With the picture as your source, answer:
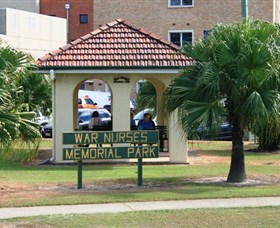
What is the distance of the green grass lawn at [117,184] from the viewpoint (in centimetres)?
1443

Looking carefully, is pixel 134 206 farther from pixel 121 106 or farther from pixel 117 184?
pixel 121 106

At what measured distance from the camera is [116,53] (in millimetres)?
22625

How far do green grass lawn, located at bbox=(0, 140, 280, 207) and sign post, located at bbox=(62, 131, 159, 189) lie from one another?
2.37 ft

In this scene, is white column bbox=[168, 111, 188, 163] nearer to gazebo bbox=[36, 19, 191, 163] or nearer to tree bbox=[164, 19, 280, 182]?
gazebo bbox=[36, 19, 191, 163]

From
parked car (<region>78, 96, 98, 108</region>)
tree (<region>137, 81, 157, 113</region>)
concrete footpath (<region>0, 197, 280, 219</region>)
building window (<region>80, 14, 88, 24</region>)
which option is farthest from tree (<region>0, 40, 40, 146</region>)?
building window (<region>80, 14, 88, 24</region>)

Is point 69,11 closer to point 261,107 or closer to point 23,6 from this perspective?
point 23,6

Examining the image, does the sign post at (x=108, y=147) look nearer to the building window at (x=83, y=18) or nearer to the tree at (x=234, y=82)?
the tree at (x=234, y=82)

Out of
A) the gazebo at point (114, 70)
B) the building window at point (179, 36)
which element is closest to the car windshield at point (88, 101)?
the building window at point (179, 36)

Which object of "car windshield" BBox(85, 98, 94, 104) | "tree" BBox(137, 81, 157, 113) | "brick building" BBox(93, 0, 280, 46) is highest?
"brick building" BBox(93, 0, 280, 46)

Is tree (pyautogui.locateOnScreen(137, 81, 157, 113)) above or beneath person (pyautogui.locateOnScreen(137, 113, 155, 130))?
above

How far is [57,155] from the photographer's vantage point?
2262cm

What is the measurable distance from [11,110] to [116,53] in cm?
853

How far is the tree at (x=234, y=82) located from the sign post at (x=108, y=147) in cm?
95

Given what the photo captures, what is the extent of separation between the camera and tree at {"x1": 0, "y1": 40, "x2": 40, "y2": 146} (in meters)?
14.0
